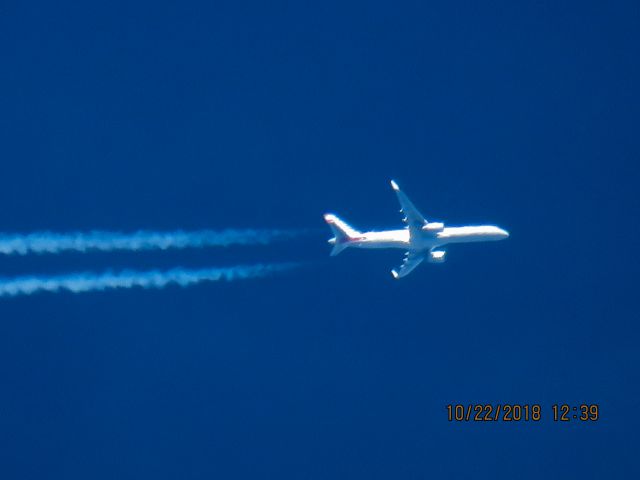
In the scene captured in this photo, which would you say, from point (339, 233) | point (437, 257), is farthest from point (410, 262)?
point (339, 233)

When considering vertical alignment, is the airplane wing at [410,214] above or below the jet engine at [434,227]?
above

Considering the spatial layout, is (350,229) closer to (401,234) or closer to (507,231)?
(401,234)

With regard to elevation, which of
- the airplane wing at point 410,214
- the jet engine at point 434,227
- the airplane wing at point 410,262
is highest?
the airplane wing at point 410,214

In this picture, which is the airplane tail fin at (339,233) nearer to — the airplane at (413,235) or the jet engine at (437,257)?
the airplane at (413,235)

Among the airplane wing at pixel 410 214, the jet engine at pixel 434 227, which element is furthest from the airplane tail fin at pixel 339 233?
the jet engine at pixel 434 227

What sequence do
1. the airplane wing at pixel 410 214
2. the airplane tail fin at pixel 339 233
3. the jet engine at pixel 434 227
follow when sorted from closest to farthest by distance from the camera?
the airplane wing at pixel 410 214, the jet engine at pixel 434 227, the airplane tail fin at pixel 339 233

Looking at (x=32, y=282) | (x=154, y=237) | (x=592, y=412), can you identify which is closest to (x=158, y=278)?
(x=154, y=237)

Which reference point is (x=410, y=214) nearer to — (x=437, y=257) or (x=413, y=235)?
(x=413, y=235)
